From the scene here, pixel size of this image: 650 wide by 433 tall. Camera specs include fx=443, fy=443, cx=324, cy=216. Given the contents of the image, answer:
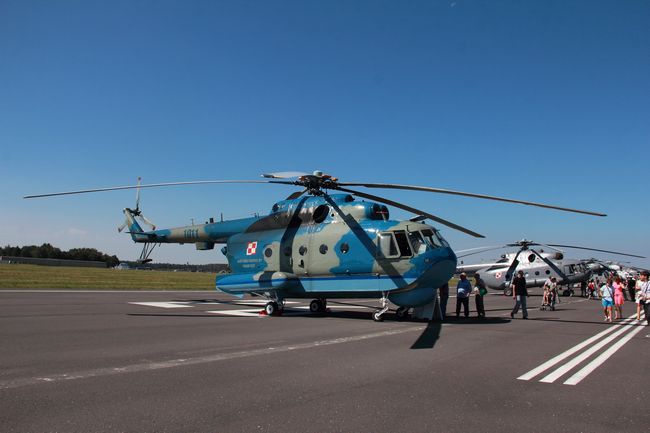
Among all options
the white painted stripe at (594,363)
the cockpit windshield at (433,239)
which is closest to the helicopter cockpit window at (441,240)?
the cockpit windshield at (433,239)

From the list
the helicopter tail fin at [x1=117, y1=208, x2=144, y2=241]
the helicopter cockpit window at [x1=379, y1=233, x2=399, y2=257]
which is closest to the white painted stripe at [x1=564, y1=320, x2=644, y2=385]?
the helicopter cockpit window at [x1=379, y1=233, x2=399, y2=257]

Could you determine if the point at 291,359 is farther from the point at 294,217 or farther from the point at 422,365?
the point at 294,217

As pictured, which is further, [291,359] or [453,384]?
[291,359]

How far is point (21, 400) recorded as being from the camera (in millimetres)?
4867

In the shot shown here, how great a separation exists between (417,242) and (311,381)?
884cm

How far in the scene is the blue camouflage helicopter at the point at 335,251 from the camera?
14.2m

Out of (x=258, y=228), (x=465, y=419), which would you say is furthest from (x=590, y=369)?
(x=258, y=228)

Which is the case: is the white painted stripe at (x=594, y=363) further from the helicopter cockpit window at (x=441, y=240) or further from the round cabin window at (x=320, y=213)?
the round cabin window at (x=320, y=213)

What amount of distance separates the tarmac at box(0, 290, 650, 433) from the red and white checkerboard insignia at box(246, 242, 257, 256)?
6.55 meters

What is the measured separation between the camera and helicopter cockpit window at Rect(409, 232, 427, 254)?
14062 mm

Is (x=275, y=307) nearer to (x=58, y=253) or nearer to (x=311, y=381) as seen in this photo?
(x=311, y=381)

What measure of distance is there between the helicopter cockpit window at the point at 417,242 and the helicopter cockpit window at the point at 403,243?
0.53ft

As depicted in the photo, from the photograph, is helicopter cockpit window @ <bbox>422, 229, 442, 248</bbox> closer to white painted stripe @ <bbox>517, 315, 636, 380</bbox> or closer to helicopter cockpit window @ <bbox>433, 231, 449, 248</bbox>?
helicopter cockpit window @ <bbox>433, 231, 449, 248</bbox>

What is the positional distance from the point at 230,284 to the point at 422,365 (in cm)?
1165
